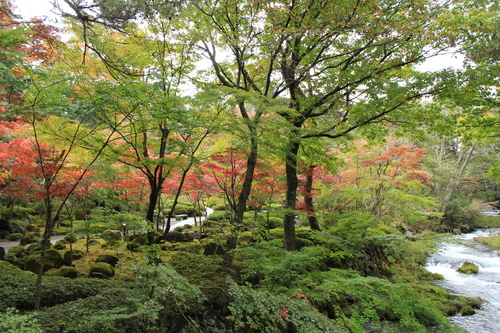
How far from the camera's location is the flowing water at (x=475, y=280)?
21.6 feet

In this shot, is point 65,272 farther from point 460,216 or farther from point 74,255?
point 460,216

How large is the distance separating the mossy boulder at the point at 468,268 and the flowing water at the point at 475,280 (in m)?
0.16

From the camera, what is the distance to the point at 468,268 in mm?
10562

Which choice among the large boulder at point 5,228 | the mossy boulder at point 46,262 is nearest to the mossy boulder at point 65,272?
the mossy boulder at point 46,262

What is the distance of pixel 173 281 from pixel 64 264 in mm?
5144

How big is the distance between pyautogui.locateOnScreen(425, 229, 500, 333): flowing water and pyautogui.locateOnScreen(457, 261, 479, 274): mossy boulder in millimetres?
163

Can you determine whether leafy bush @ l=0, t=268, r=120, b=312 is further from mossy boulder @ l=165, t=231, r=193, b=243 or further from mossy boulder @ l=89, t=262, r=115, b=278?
mossy boulder @ l=165, t=231, r=193, b=243

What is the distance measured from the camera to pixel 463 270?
10594mm

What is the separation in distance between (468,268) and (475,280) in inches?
40.9

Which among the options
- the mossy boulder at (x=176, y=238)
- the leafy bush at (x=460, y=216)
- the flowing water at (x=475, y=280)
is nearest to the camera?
the flowing water at (x=475, y=280)

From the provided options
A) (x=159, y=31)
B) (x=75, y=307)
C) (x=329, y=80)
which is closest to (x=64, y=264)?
(x=75, y=307)

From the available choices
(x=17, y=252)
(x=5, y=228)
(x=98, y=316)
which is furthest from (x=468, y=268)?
(x=5, y=228)

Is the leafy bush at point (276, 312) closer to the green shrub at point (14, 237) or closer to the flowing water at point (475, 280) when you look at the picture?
the flowing water at point (475, 280)

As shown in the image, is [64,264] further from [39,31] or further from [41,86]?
[39,31]
